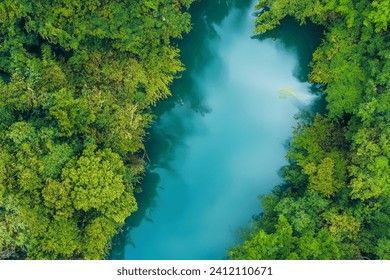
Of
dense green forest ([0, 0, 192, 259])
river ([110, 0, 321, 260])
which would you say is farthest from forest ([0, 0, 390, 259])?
river ([110, 0, 321, 260])

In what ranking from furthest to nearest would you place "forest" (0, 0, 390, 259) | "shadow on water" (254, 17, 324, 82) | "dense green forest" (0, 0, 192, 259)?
"shadow on water" (254, 17, 324, 82)
"forest" (0, 0, 390, 259)
"dense green forest" (0, 0, 192, 259)

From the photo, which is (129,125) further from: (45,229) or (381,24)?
(381,24)

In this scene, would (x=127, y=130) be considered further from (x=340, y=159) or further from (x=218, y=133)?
(x=340, y=159)

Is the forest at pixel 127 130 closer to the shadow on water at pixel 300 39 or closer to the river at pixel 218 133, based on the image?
the river at pixel 218 133

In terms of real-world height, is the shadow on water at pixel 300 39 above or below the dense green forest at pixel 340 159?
above

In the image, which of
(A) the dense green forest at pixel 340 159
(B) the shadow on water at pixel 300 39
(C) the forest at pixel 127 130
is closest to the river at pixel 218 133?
(B) the shadow on water at pixel 300 39

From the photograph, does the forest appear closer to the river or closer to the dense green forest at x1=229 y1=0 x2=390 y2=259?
the dense green forest at x1=229 y1=0 x2=390 y2=259

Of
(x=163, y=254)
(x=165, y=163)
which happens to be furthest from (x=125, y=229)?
(x=165, y=163)
